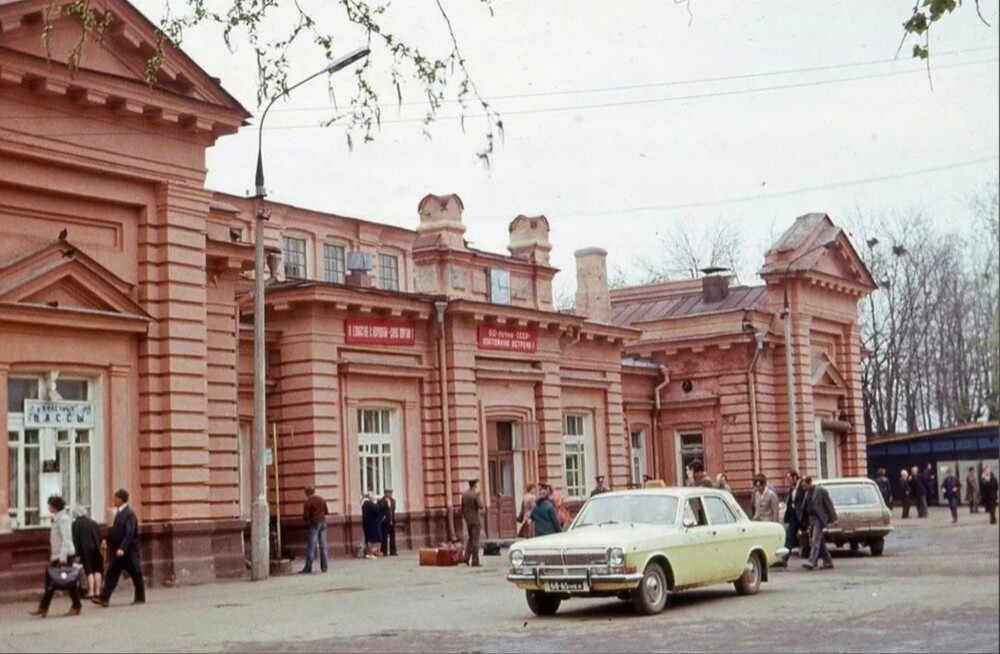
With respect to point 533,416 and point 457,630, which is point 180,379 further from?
point 533,416

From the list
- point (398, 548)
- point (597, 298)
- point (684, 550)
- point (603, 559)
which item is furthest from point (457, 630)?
point (597, 298)

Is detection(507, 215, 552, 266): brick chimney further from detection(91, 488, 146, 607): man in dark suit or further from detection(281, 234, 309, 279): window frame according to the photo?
detection(91, 488, 146, 607): man in dark suit

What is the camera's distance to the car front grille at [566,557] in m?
16.3

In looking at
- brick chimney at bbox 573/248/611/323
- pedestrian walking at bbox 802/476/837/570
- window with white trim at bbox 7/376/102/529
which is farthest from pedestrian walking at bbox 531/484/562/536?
brick chimney at bbox 573/248/611/323

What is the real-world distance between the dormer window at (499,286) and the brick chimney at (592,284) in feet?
29.9

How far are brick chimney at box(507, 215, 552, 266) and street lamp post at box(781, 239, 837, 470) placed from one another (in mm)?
9084

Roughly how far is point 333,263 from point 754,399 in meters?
15.5

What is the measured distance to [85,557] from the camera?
20109mm

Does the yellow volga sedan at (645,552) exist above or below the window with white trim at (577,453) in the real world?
below

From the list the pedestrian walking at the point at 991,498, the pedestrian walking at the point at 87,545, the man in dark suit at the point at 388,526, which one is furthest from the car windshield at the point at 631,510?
the man in dark suit at the point at 388,526

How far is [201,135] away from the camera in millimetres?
25672

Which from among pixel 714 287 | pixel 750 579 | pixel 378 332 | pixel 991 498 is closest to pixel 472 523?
pixel 378 332

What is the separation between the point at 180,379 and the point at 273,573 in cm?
455

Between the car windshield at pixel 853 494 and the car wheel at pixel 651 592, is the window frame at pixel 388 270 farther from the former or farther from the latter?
the car wheel at pixel 651 592
